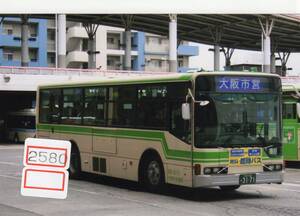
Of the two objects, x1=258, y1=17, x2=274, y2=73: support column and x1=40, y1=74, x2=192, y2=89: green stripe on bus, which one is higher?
x1=258, y1=17, x2=274, y2=73: support column

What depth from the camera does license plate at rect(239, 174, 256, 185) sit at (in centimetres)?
1150

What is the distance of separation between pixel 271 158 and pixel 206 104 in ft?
6.21

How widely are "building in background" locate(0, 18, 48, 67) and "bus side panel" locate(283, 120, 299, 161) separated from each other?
60.6 m

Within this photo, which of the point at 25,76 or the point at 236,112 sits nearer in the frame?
the point at 236,112

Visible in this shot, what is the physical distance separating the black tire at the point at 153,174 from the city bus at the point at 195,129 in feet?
0.07

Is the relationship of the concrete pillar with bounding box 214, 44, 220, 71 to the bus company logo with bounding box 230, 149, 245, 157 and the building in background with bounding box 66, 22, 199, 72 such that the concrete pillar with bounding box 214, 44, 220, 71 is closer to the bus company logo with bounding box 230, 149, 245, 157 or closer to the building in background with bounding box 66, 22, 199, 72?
the building in background with bounding box 66, 22, 199, 72

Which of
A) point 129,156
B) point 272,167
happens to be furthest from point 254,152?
point 129,156

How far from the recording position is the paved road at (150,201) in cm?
988

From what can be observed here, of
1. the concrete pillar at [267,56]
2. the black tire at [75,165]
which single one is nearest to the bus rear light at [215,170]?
the black tire at [75,165]

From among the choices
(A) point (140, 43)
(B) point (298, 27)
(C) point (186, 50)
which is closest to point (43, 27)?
(A) point (140, 43)

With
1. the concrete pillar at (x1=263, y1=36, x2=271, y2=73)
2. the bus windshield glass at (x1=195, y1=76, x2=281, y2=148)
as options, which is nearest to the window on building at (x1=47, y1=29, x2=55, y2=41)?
the concrete pillar at (x1=263, y1=36, x2=271, y2=73)

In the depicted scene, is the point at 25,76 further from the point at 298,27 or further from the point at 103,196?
the point at 298,27

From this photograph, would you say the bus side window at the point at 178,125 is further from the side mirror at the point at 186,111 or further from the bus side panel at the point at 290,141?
the bus side panel at the point at 290,141

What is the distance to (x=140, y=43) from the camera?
8781 cm
